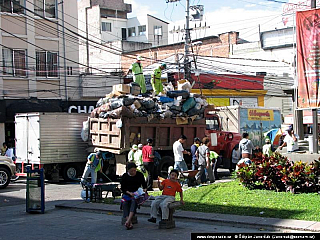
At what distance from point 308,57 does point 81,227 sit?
7385 mm

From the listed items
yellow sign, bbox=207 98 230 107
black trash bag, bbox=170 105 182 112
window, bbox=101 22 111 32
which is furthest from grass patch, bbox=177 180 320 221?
window, bbox=101 22 111 32

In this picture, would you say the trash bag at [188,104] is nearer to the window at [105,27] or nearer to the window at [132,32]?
the window at [105,27]

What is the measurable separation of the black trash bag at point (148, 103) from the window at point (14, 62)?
41.9 feet

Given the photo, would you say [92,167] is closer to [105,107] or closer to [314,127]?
[105,107]

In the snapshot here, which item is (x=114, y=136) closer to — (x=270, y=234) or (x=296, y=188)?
(x=296, y=188)

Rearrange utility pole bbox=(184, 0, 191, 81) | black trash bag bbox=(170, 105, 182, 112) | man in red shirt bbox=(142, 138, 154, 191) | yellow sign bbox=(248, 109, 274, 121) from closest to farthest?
man in red shirt bbox=(142, 138, 154, 191) → black trash bag bbox=(170, 105, 182, 112) → yellow sign bbox=(248, 109, 274, 121) → utility pole bbox=(184, 0, 191, 81)

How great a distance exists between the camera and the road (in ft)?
29.7

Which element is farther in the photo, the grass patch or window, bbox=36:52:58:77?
window, bbox=36:52:58:77

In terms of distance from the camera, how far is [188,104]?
18781 mm

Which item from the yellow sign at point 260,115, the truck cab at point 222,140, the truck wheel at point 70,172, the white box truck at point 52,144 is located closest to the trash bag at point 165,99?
the truck cab at point 222,140

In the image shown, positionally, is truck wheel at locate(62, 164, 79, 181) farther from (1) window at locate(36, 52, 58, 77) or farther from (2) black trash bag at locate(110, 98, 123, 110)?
(1) window at locate(36, 52, 58, 77)

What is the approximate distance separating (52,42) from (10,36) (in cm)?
271

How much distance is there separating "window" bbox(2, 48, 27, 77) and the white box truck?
8.52 m

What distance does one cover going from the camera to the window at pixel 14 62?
2748 cm
